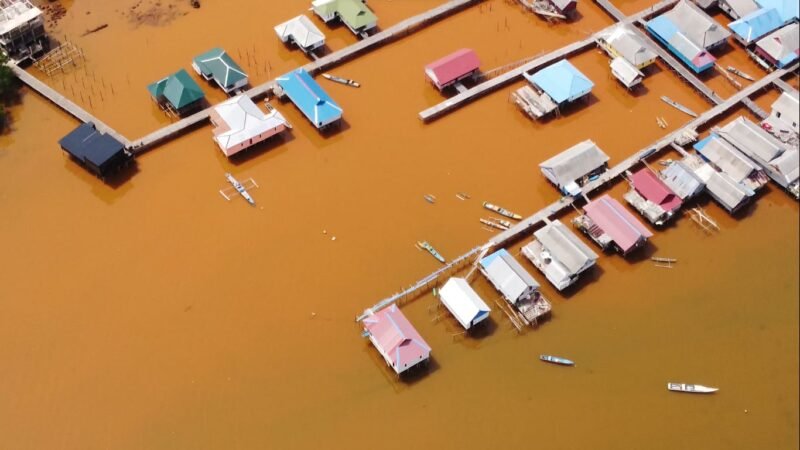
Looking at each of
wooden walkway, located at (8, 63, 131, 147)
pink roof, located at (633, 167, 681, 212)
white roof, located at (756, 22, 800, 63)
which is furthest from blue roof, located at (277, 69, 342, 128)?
white roof, located at (756, 22, 800, 63)

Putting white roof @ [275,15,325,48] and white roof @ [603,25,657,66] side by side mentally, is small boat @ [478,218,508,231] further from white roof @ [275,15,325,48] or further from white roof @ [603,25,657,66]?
white roof @ [275,15,325,48]

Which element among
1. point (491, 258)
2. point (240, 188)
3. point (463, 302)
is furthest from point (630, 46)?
point (240, 188)

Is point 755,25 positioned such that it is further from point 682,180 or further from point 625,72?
point 682,180

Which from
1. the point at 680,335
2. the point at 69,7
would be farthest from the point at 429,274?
the point at 69,7

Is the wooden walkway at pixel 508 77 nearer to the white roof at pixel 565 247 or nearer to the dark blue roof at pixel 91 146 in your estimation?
the white roof at pixel 565 247

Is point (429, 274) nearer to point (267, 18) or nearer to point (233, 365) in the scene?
point (233, 365)

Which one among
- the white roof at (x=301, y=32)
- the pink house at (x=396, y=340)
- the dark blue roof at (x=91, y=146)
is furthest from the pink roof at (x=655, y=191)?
the dark blue roof at (x=91, y=146)
